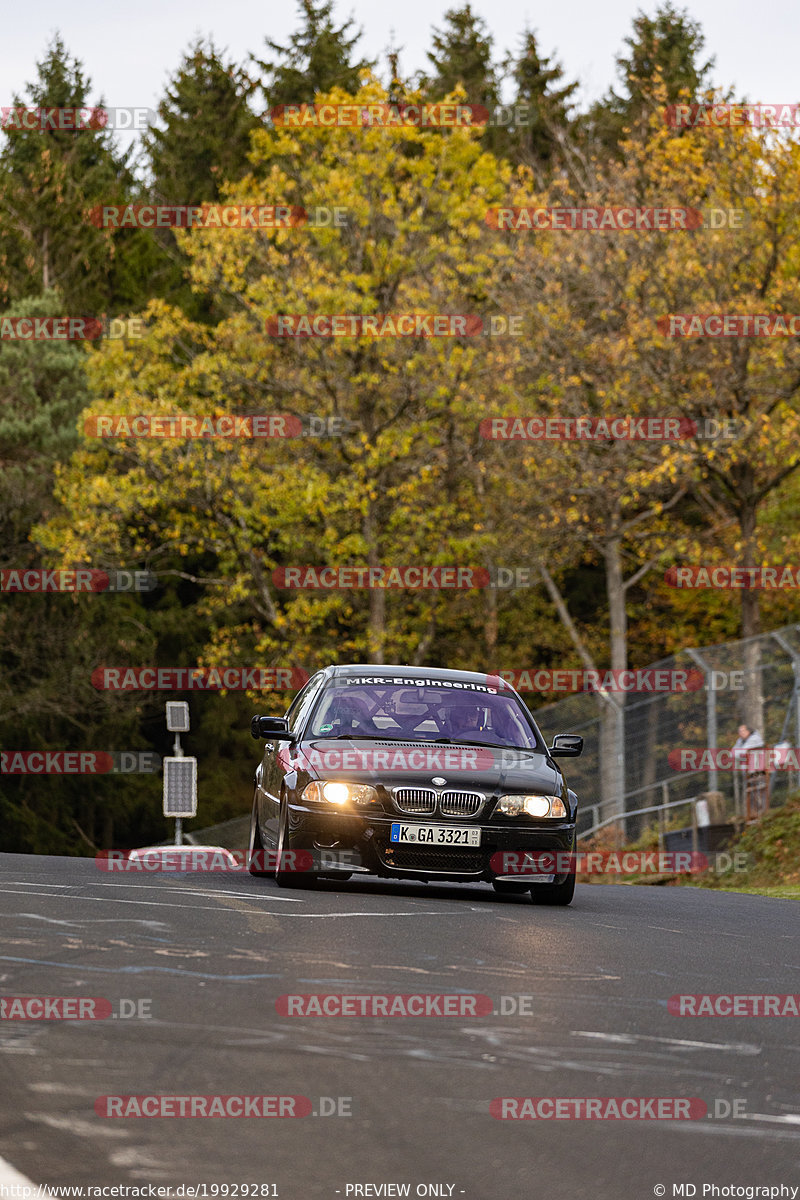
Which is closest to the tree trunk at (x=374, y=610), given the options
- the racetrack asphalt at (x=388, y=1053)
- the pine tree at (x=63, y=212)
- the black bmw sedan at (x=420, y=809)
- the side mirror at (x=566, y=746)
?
the pine tree at (x=63, y=212)

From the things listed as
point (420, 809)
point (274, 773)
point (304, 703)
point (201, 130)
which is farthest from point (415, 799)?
point (201, 130)

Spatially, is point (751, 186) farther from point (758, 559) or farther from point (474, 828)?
point (474, 828)

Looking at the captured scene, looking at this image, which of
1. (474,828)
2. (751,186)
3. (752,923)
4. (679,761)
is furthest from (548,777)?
(751,186)

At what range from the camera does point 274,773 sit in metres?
13.3

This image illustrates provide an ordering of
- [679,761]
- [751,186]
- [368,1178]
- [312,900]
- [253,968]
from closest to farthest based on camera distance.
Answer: [368,1178] < [253,968] < [312,900] < [679,761] < [751,186]

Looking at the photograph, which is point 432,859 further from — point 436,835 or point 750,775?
point 750,775

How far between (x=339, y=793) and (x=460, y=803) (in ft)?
2.63

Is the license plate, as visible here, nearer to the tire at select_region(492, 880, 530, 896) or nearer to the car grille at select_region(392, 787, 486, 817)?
the car grille at select_region(392, 787, 486, 817)

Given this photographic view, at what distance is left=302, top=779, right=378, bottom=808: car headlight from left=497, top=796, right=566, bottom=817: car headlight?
0.86 m

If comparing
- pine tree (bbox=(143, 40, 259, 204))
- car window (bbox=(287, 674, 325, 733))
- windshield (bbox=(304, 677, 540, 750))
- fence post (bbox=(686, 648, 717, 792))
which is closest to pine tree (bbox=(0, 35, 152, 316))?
pine tree (bbox=(143, 40, 259, 204))

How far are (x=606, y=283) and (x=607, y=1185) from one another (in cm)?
3302

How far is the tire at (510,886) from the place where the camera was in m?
12.4

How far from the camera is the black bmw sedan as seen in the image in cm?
1199

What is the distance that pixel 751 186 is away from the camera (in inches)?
1318
